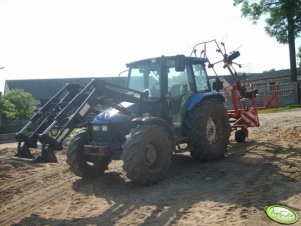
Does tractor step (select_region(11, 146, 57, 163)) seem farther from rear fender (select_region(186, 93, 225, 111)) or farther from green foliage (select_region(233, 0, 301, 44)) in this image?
green foliage (select_region(233, 0, 301, 44))

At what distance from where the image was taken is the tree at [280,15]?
2685 cm

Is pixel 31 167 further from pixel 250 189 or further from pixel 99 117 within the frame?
pixel 250 189

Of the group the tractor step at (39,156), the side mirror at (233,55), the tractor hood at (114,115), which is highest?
the side mirror at (233,55)

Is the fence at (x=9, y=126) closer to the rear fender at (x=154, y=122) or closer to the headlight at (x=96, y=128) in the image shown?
the headlight at (x=96, y=128)

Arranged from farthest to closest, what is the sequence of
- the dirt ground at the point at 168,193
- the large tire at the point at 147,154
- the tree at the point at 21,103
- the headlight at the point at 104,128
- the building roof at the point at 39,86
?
the building roof at the point at 39,86 → the tree at the point at 21,103 → the headlight at the point at 104,128 → the large tire at the point at 147,154 → the dirt ground at the point at 168,193

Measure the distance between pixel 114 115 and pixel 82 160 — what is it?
1.18 metres

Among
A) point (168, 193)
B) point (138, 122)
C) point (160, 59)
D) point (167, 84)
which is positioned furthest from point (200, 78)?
point (168, 193)

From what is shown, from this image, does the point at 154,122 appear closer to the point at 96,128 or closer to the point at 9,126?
the point at 96,128

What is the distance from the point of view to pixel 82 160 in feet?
26.2

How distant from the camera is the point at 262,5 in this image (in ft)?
97.1

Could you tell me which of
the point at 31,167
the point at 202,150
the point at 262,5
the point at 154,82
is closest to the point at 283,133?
the point at 202,150

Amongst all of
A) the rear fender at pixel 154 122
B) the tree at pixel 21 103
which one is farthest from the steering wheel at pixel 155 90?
the tree at pixel 21 103

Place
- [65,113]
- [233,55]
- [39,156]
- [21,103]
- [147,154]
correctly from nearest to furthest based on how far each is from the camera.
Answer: [39,156] → [65,113] → [147,154] → [233,55] → [21,103]

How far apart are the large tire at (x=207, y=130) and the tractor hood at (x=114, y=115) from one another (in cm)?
134
